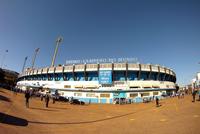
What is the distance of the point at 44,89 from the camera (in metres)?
62.7

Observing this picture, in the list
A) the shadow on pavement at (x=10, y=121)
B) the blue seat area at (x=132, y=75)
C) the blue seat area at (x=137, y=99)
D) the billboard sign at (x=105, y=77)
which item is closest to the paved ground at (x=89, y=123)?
the shadow on pavement at (x=10, y=121)

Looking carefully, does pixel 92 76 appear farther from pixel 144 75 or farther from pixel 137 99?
pixel 144 75

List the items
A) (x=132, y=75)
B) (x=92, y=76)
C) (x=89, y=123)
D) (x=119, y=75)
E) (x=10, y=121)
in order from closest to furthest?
(x=10, y=121) → (x=89, y=123) → (x=119, y=75) → (x=132, y=75) → (x=92, y=76)

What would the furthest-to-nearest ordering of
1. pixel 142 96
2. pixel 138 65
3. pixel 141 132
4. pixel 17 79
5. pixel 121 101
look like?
pixel 17 79, pixel 138 65, pixel 142 96, pixel 121 101, pixel 141 132

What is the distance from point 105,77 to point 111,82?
253cm

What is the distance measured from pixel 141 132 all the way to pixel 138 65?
4304 centimetres

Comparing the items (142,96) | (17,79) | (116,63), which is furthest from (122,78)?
(17,79)

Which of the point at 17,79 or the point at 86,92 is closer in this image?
the point at 86,92

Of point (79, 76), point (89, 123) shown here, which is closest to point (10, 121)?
point (89, 123)

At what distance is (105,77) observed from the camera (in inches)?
1940

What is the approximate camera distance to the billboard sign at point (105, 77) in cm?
4894

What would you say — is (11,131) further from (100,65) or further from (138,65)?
(138,65)

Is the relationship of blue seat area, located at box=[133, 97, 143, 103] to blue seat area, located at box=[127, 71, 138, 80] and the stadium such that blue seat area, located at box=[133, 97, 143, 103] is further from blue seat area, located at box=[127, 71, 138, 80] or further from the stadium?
blue seat area, located at box=[127, 71, 138, 80]

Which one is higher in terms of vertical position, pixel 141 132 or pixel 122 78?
pixel 122 78
